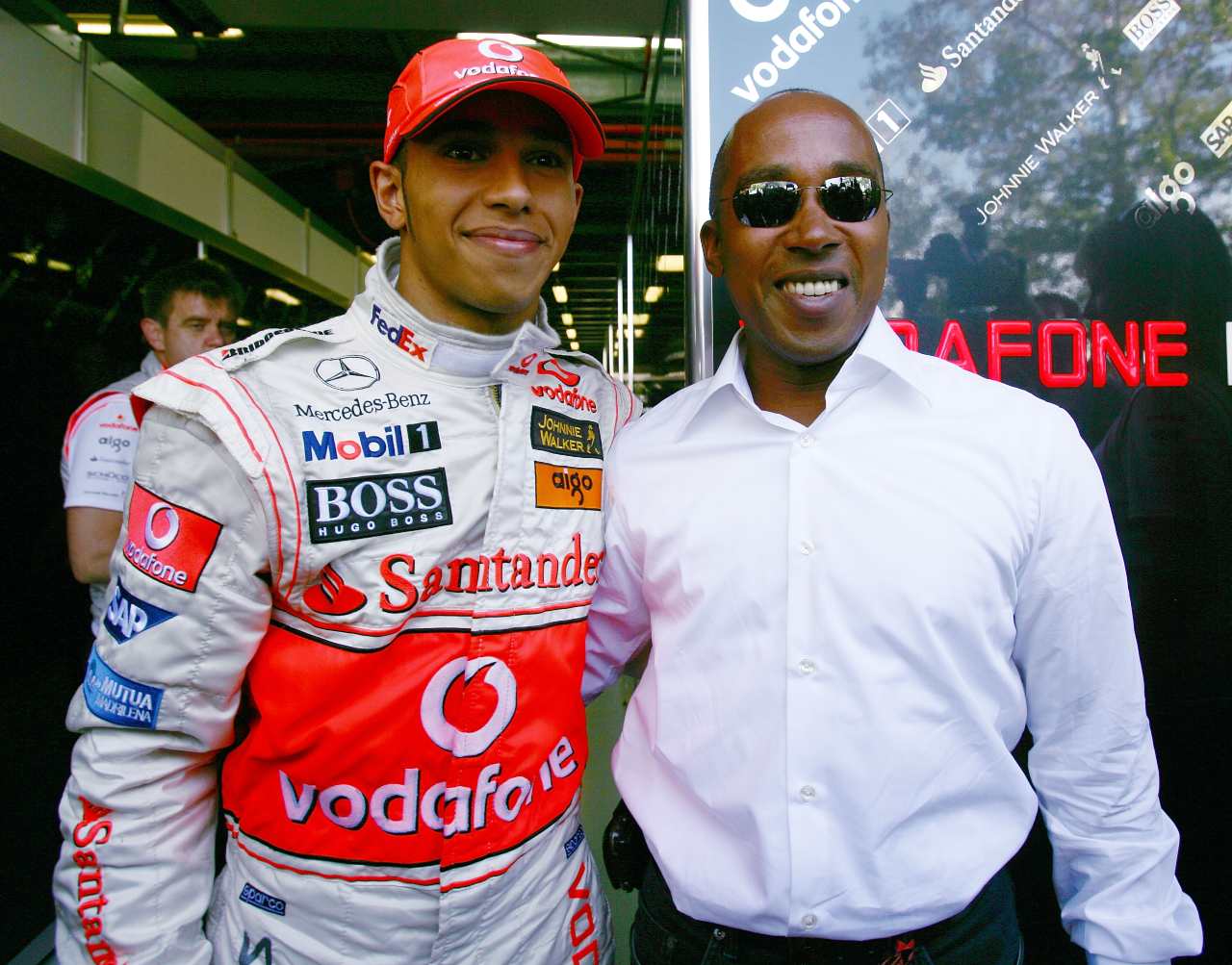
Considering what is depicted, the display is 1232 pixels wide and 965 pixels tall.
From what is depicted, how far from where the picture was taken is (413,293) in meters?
1.29

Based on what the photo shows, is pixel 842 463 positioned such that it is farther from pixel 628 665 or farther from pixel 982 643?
pixel 628 665

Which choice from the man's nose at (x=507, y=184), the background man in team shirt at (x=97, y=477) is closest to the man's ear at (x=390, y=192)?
the man's nose at (x=507, y=184)

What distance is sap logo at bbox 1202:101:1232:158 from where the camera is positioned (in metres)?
1.79

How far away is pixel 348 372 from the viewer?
1196 millimetres

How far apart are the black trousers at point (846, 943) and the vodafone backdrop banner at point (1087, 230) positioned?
76 cm

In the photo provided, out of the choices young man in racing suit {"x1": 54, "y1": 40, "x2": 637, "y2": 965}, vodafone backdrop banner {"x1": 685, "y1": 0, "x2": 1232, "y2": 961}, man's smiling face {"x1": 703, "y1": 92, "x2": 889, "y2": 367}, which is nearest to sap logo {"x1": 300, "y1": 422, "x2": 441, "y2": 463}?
young man in racing suit {"x1": 54, "y1": 40, "x2": 637, "y2": 965}

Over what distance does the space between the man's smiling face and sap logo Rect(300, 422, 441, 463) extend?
0.53 m

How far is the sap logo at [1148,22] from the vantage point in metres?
1.76

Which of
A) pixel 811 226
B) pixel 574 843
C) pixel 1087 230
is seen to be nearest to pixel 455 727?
pixel 574 843

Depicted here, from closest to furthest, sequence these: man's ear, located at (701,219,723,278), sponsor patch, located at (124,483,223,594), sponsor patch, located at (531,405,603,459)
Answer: sponsor patch, located at (124,483,223,594) < sponsor patch, located at (531,405,603,459) < man's ear, located at (701,219,723,278)

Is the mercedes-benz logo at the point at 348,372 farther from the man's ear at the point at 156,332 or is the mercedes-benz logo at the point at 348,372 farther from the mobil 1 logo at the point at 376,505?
the man's ear at the point at 156,332

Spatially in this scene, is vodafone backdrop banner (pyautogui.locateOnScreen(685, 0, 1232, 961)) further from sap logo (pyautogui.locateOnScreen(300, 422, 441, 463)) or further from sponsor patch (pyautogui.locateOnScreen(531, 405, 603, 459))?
sap logo (pyautogui.locateOnScreen(300, 422, 441, 463))

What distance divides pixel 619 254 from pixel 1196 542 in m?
7.25

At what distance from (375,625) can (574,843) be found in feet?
1.57
